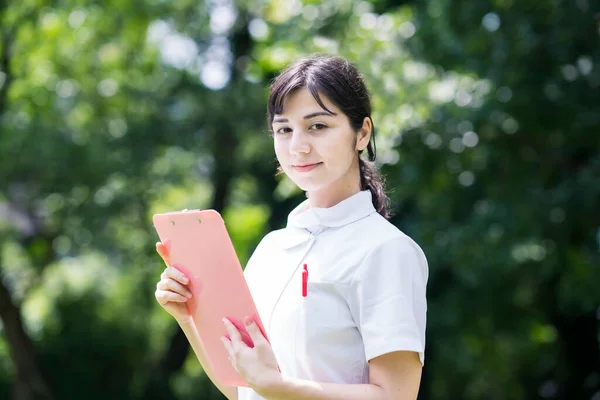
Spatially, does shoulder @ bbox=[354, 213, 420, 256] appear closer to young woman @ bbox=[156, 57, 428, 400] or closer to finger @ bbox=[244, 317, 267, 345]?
young woman @ bbox=[156, 57, 428, 400]

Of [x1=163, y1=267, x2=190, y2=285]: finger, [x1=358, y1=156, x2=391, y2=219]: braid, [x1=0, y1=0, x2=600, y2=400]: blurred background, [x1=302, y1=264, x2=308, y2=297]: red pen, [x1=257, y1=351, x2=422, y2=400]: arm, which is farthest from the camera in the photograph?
[x1=0, y1=0, x2=600, y2=400]: blurred background

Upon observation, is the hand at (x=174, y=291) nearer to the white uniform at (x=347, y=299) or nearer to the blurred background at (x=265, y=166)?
the white uniform at (x=347, y=299)

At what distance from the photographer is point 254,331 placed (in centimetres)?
145

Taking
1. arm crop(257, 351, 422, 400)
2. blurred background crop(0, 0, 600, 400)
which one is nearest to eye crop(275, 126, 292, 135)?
arm crop(257, 351, 422, 400)

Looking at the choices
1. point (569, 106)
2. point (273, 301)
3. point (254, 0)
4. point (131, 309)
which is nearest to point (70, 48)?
point (254, 0)

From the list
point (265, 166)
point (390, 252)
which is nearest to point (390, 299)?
point (390, 252)

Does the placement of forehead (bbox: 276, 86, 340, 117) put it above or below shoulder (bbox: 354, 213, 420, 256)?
above

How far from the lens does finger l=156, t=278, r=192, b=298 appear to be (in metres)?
1.63

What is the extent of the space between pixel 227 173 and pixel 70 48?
8.69 feet

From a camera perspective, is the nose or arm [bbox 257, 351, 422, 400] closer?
arm [bbox 257, 351, 422, 400]

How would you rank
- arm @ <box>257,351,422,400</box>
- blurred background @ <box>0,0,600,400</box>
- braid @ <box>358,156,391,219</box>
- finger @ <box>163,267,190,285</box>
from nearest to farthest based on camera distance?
arm @ <box>257,351,422,400</box>, finger @ <box>163,267,190,285</box>, braid @ <box>358,156,391,219</box>, blurred background @ <box>0,0,600,400</box>

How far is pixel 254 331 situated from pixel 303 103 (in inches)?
17.4

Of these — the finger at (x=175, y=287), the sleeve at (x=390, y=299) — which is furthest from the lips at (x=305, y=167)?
the finger at (x=175, y=287)

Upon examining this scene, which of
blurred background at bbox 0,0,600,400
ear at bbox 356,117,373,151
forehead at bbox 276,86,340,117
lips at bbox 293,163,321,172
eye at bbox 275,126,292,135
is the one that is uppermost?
forehead at bbox 276,86,340,117
